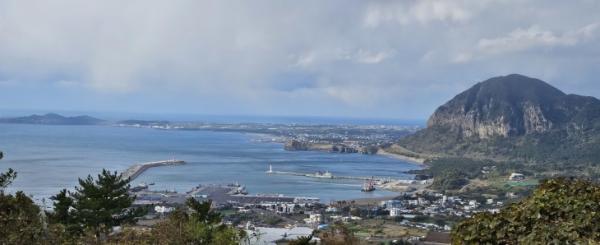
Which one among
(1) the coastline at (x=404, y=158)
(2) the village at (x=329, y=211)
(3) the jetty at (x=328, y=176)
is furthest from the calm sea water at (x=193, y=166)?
(2) the village at (x=329, y=211)

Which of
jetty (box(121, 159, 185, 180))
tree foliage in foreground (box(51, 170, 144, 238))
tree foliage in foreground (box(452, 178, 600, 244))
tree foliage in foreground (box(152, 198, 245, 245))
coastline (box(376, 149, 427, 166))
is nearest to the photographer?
tree foliage in foreground (box(452, 178, 600, 244))

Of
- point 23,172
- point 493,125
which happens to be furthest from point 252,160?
point 493,125

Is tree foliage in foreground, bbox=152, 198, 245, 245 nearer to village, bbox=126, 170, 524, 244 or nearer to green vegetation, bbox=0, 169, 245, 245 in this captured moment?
green vegetation, bbox=0, 169, 245, 245

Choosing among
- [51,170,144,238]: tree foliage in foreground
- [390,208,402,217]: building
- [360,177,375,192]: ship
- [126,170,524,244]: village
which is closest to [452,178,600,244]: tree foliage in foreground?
[51,170,144,238]: tree foliage in foreground

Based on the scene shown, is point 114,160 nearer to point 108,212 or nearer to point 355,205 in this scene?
point 355,205

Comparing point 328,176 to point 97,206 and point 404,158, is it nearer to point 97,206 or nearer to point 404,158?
point 404,158

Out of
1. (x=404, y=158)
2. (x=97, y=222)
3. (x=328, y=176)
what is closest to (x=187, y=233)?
(x=97, y=222)
